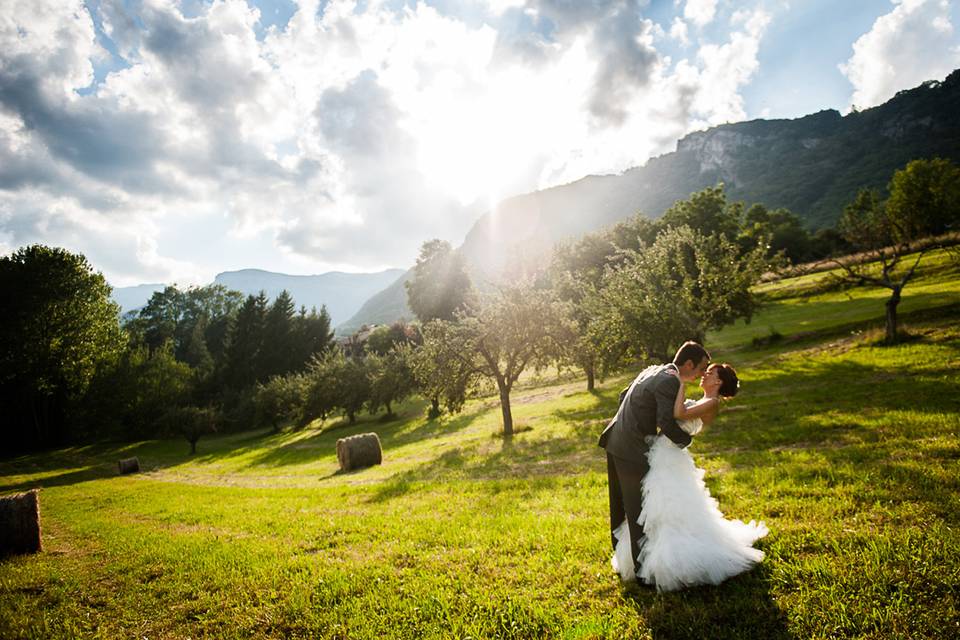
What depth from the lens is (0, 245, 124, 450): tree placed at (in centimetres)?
4478

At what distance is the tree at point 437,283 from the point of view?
3142 inches

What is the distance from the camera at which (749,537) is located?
5246 millimetres

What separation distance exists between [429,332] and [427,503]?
1467cm

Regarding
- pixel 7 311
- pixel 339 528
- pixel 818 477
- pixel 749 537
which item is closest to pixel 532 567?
pixel 749 537

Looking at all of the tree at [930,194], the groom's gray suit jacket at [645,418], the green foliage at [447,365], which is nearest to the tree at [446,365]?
the green foliage at [447,365]

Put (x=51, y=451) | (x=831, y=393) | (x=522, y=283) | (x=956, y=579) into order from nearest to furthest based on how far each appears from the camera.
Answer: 1. (x=956, y=579)
2. (x=831, y=393)
3. (x=522, y=283)
4. (x=51, y=451)

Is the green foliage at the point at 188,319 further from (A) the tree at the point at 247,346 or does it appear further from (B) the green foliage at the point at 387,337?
(B) the green foliage at the point at 387,337

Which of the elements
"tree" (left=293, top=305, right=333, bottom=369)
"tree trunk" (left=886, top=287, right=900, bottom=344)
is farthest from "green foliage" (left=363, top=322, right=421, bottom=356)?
"tree trunk" (left=886, top=287, right=900, bottom=344)

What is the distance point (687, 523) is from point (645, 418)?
1332 millimetres

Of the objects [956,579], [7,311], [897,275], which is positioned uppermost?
[7,311]

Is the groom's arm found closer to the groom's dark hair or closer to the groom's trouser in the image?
the groom's dark hair

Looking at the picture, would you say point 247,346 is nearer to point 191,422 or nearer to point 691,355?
point 191,422

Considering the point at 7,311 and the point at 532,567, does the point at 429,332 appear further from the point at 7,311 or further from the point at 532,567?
the point at 7,311

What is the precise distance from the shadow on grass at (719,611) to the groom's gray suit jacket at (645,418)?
1.55 meters
